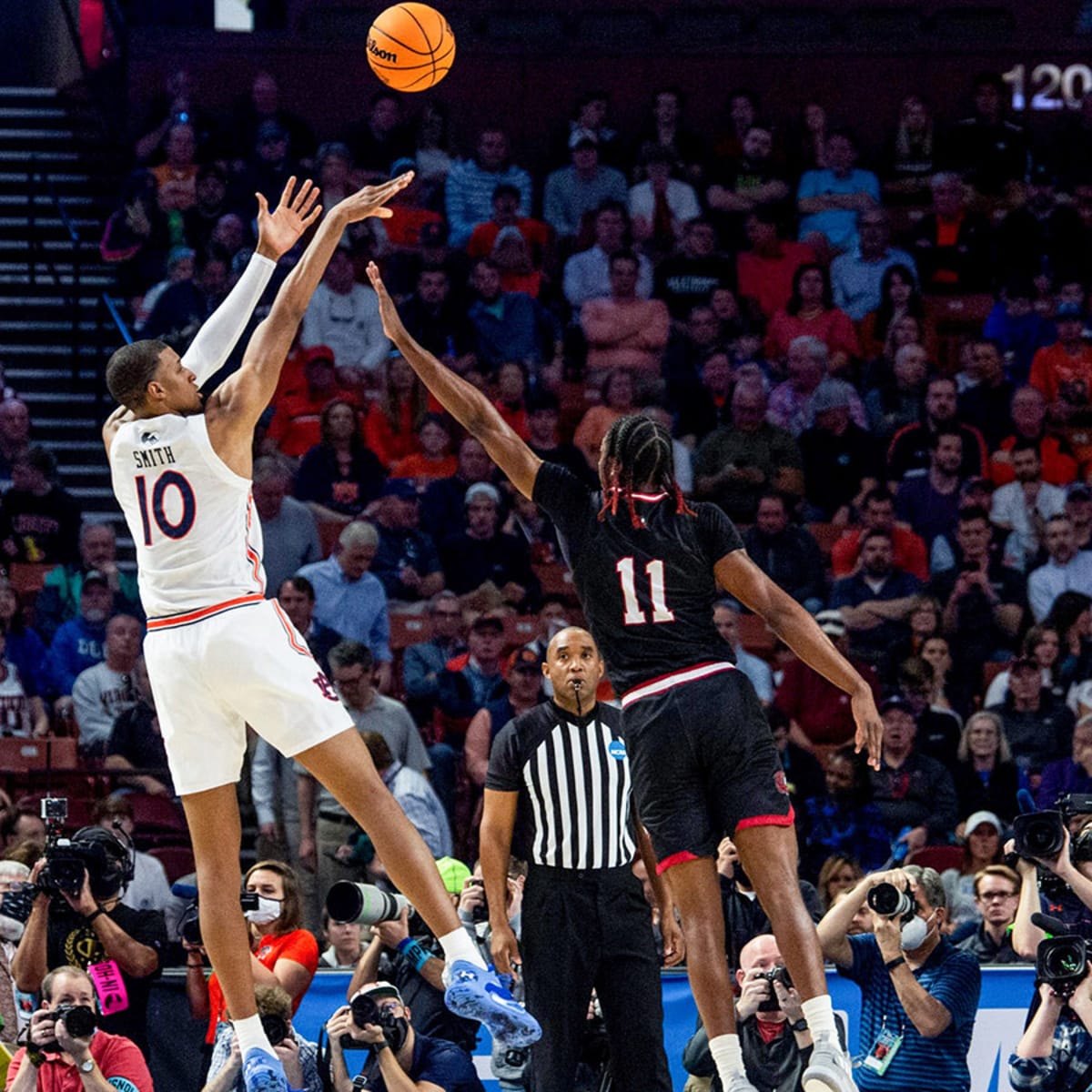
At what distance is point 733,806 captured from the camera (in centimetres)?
702

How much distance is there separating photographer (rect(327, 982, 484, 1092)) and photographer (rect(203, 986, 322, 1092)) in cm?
17

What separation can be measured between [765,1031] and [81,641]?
6084mm

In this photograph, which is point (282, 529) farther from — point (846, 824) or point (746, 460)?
point (846, 824)

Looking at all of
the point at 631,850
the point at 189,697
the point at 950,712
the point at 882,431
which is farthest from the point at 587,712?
the point at 882,431

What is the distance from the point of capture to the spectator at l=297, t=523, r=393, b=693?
42.5ft

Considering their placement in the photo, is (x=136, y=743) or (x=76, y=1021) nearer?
(x=76, y=1021)

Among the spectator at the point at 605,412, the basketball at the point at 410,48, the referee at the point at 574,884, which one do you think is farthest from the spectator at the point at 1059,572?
the basketball at the point at 410,48

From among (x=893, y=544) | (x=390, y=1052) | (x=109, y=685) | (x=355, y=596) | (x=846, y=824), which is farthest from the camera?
(x=893, y=544)

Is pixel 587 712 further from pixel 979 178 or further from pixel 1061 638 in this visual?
pixel 979 178

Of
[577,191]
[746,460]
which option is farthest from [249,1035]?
[577,191]

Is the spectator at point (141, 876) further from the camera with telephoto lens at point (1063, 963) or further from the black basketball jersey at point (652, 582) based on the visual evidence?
the camera with telephoto lens at point (1063, 963)

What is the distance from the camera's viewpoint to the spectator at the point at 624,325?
51.5 ft

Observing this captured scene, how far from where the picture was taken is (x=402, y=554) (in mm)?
13820

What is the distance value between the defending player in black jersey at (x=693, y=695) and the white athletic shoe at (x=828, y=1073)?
112 millimetres
